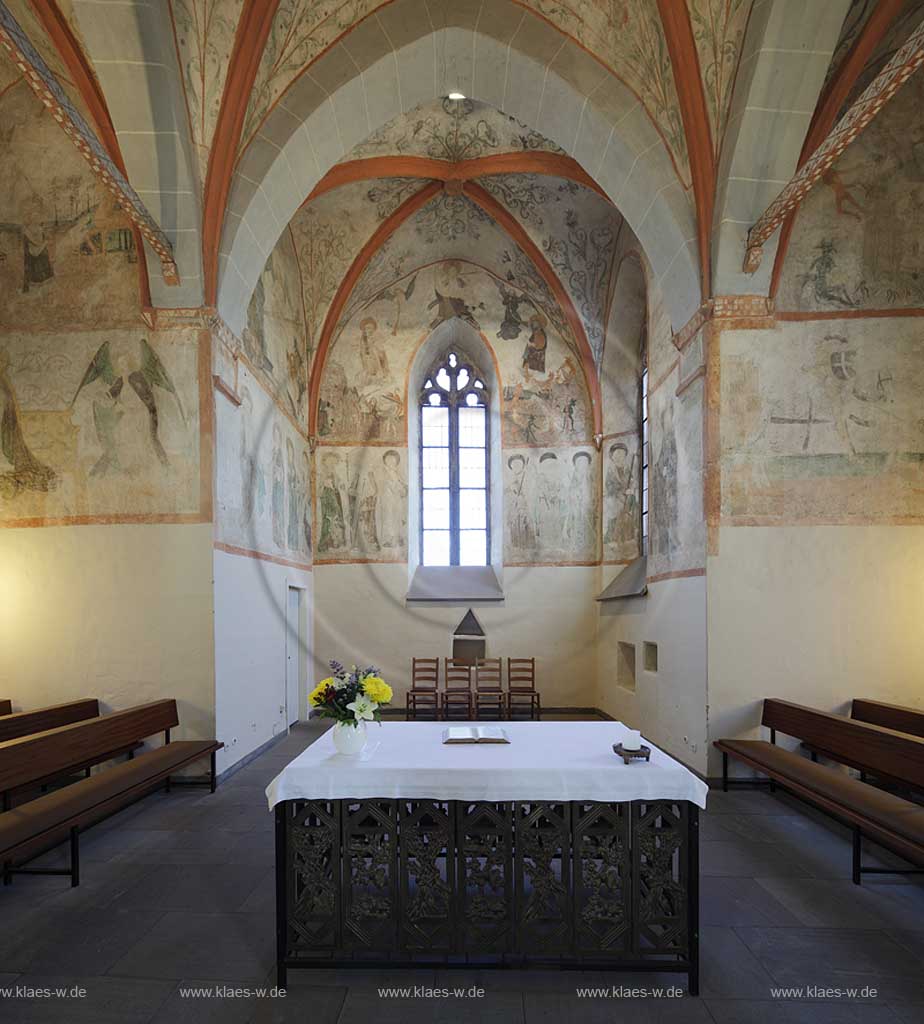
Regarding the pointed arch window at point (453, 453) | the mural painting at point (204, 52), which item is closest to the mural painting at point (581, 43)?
the mural painting at point (204, 52)

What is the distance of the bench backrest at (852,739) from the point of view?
509 cm

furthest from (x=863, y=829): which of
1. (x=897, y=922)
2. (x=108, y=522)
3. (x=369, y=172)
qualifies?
(x=369, y=172)

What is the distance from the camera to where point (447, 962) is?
3764 millimetres

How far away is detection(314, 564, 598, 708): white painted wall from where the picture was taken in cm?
1331

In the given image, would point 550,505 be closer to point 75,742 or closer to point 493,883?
point 75,742

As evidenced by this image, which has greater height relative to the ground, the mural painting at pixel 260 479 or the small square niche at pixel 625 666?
the mural painting at pixel 260 479

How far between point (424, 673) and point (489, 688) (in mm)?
Result: 1371

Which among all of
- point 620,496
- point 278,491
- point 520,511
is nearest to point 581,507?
point 620,496

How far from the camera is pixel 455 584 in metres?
13.6

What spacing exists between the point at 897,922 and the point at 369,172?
11.0 meters

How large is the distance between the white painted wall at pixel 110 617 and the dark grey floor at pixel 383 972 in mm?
2100

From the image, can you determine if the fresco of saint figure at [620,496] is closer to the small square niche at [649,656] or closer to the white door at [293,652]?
the small square niche at [649,656]

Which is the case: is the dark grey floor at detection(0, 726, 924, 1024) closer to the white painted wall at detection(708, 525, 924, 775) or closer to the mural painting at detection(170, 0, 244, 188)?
the white painted wall at detection(708, 525, 924, 775)

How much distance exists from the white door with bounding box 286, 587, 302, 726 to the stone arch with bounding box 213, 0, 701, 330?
5.11 m
